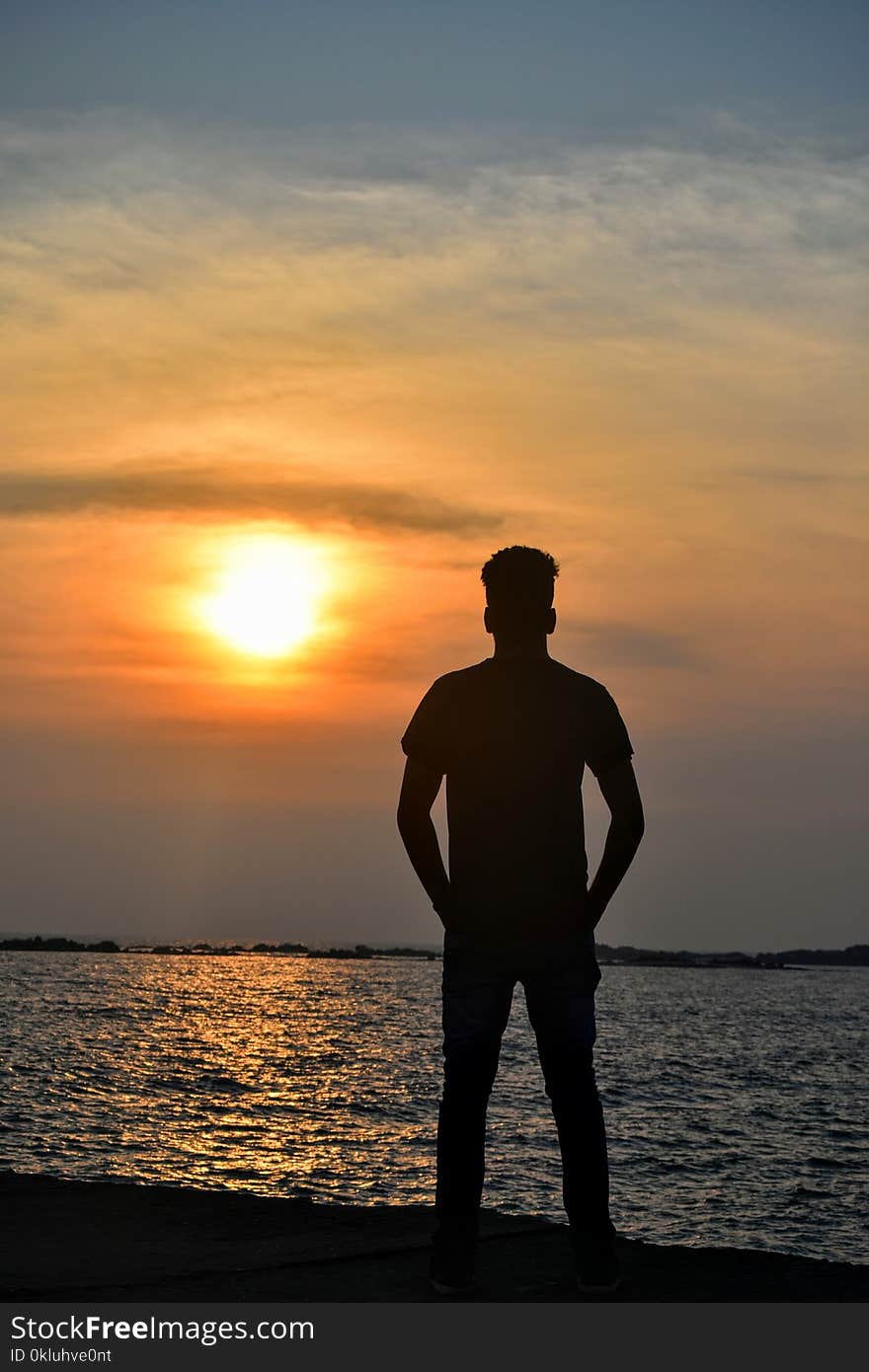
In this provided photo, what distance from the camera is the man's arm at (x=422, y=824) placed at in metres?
5.47

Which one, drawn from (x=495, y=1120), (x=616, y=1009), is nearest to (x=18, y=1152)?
(x=495, y=1120)

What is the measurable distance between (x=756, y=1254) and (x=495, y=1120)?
24.7 metres

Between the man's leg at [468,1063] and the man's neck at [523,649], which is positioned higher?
the man's neck at [523,649]

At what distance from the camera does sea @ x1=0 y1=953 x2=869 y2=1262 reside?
21.7m

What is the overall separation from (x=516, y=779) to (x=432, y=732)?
0.41 meters

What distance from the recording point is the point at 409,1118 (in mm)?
31703

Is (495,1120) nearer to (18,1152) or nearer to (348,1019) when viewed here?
(18,1152)

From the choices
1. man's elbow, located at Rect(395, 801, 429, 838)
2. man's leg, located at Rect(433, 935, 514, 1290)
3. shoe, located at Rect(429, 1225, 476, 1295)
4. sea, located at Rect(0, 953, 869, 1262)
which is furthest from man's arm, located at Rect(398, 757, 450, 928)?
sea, located at Rect(0, 953, 869, 1262)

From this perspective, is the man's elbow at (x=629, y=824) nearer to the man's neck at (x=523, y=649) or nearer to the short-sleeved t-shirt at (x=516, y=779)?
the short-sleeved t-shirt at (x=516, y=779)

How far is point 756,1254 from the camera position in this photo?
19.0ft

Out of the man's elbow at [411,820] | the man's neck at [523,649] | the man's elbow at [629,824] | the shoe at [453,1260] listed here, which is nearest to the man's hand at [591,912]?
the man's elbow at [629,824]

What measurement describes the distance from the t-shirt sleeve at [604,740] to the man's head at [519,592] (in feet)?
1.45

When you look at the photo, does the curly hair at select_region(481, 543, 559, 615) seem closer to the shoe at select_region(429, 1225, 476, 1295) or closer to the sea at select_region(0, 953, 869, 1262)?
the shoe at select_region(429, 1225, 476, 1295)

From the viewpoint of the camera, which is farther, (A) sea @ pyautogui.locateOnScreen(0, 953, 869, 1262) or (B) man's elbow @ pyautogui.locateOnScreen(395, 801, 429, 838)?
(A) sea @ pyautogui.locateOnScreen(0, 953, 869, 1262)
